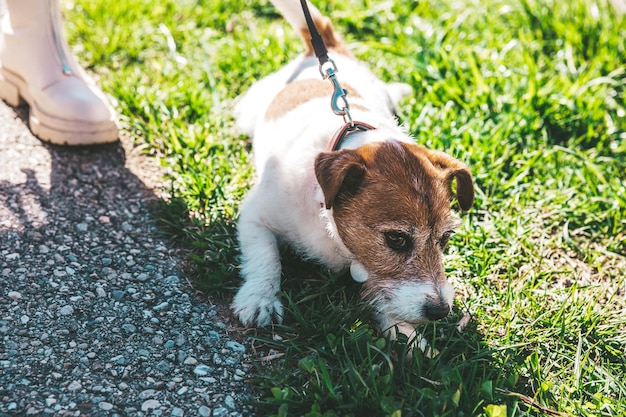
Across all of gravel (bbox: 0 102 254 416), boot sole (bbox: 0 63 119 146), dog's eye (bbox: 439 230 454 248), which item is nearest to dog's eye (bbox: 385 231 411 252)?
dog's eye (bbox: 439 230 454 248)

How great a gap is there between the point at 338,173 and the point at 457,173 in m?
0.68

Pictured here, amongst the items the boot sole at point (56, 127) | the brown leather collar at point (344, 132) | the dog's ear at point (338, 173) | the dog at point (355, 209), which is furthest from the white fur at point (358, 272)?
the boot sole at point (56, 127)

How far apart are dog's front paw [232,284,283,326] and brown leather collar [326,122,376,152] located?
78cm

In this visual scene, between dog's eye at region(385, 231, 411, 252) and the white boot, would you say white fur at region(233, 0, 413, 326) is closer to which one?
dog's eye at region(385, 231, 411, 252)

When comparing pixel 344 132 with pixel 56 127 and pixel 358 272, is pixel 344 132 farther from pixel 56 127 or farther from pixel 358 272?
pixel 56 127

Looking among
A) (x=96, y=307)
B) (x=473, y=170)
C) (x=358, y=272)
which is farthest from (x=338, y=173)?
(x=473, y=170)

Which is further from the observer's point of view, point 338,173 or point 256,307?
point 256,307

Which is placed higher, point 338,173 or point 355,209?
point 338,173

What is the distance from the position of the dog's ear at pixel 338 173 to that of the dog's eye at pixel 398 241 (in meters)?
0.26

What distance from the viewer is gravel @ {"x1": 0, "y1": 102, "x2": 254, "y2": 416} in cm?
277

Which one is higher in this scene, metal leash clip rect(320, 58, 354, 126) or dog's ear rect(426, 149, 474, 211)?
metal leash clip rect(320, 58, 354, 126)

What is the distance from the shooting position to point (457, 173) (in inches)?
131

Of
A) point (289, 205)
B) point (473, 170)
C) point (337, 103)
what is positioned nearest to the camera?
point (289, 205)

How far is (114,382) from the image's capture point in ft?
9.25
